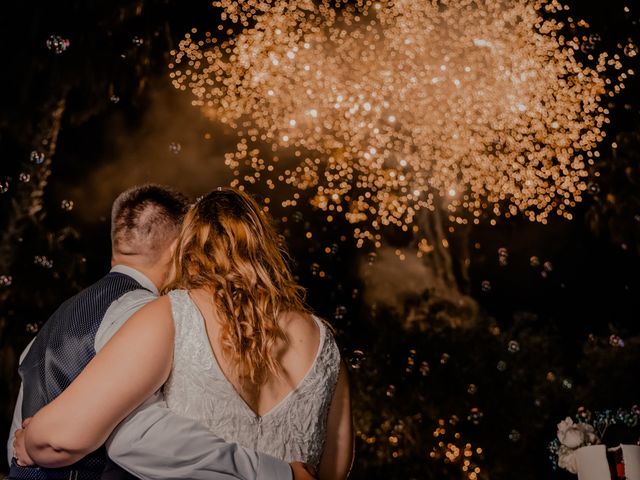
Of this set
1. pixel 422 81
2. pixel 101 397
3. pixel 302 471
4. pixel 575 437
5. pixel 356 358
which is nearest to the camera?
pixel 101 397

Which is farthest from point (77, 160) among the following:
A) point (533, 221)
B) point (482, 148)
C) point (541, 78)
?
point (533, 221)

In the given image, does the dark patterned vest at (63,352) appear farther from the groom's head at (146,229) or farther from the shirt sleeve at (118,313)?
the groom's head at (146,229)

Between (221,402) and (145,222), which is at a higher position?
(145,222)

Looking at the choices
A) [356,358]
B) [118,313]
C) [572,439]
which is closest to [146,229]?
[118,313]

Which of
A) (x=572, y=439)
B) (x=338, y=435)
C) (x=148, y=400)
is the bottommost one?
(x=572, y=439)

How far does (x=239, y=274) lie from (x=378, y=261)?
10.1 metres

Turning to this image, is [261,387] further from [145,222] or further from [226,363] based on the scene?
[145,222]

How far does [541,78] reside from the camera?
679 centimetres

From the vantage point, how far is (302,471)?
5.91 feet

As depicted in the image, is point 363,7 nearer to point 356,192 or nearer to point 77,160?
point 356,192

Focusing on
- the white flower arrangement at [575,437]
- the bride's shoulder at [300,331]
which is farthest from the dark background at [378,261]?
the bride's shoulder at [300,331]

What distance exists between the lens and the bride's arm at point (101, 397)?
1.56 meters

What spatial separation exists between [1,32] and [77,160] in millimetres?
1868

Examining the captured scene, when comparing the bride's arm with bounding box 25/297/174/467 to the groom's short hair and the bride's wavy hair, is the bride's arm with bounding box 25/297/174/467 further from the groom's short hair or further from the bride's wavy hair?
the groom's short hair
